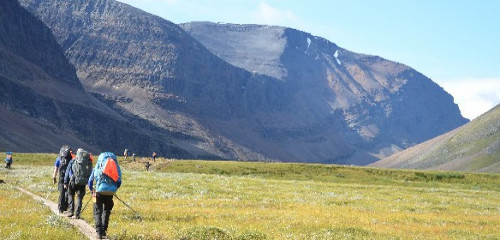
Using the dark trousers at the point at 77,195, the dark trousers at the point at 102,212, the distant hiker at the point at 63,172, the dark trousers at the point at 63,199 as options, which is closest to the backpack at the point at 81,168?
the dark trousers at the point at 77,195

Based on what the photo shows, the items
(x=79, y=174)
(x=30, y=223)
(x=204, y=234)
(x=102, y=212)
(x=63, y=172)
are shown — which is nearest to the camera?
(x=102, y=212)

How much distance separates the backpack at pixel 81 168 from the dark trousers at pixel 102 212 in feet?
12.6

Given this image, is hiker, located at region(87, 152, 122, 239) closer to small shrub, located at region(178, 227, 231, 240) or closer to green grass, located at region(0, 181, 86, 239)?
green grass, located at region(0, 181, 86, 239)

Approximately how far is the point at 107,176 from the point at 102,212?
120 centimetres

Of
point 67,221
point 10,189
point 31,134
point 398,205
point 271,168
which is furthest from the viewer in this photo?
point 31,134

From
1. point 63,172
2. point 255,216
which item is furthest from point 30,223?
point 255,216

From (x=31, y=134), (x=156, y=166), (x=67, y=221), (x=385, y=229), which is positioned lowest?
(x=31, y=134)

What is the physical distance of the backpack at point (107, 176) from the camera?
57.2ft

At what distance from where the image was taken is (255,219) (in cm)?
2428

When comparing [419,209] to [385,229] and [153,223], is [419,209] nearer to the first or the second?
[385,229]

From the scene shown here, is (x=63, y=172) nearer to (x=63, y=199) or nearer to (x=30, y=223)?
(x=63, y=199)

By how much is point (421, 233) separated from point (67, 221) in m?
14.6

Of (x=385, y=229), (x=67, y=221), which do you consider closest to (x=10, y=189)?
(x=67, y=221)

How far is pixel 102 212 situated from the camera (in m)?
17.3
